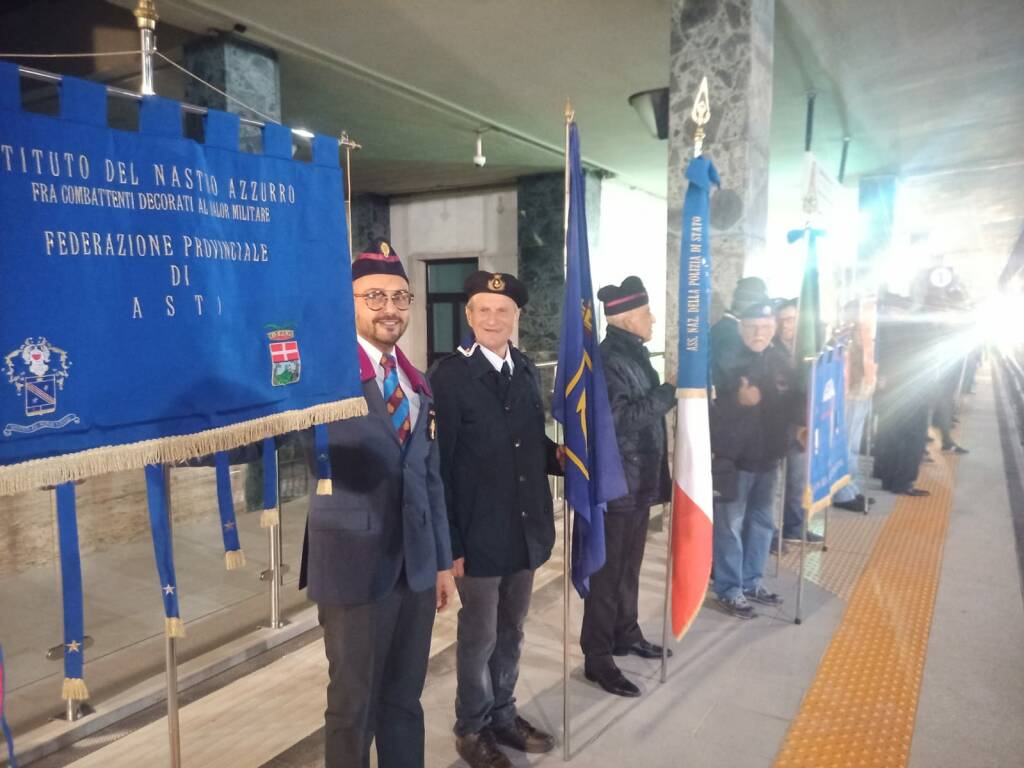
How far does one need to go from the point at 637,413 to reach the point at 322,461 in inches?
61.7

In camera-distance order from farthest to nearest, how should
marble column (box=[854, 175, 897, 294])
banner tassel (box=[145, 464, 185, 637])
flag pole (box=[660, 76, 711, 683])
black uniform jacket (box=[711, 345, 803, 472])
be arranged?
marble column (box=[854, 175, 897, 294])
black uniform jacket (box=[711, 345, 803, 472])
flag pole (box=[660, 76, 711, 683])
banner tassel (box=[145, 464, 185, 637])

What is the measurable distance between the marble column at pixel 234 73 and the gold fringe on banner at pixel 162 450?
3970 millimetres

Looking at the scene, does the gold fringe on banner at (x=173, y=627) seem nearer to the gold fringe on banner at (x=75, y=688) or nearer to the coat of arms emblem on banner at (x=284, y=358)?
the gold fringe on banner at (x=75, y=688)

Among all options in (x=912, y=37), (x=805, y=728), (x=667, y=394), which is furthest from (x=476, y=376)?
(x=912, y=37)

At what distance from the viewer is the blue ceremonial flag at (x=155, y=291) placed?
1.25 meters

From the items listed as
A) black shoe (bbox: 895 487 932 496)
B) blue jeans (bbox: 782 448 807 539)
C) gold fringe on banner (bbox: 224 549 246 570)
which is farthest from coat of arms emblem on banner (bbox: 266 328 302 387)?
black shoe (bbox: 895 487 932 496)

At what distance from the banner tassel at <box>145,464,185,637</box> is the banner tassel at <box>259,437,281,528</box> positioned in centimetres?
24

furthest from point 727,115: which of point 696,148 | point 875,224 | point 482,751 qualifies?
point 875,224

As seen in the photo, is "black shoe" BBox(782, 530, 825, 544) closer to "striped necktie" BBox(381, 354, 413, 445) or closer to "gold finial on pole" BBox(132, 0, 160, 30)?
"striped necktie" BBox(381, 354, 413, 445)

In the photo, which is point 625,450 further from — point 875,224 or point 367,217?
point 367,217

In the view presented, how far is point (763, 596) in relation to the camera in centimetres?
395

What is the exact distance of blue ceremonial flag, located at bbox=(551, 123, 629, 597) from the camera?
7.99 ft

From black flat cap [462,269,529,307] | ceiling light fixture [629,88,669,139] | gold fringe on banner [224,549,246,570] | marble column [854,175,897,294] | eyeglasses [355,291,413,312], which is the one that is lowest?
gold fringe on banner [224,549,246,570]

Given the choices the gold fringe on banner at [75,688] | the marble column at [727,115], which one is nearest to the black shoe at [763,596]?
the marble column at [727,115]
